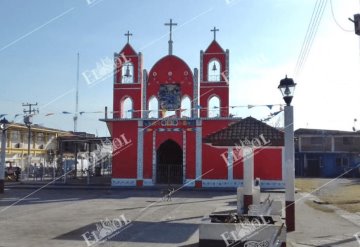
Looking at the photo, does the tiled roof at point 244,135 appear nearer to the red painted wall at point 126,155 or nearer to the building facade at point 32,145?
the red painted wall at point 126,155

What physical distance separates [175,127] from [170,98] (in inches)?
82.2

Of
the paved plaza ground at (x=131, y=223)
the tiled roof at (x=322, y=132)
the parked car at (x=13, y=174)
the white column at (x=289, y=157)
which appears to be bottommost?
the paved plaza ground at (x=131, y=223)

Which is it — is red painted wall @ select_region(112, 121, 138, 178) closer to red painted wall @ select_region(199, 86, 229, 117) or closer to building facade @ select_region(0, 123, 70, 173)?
red painted wall @ select_region(199, 86, 229, 117)

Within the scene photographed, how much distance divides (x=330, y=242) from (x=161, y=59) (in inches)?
950

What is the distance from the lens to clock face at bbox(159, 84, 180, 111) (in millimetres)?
32625

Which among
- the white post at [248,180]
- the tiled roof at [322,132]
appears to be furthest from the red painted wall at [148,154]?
the tiled roof at [322,132]

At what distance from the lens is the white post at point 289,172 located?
12.4 metres

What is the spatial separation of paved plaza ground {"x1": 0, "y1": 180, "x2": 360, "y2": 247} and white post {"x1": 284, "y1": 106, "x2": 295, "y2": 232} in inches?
17.4

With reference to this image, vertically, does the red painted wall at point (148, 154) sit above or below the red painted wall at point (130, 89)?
below

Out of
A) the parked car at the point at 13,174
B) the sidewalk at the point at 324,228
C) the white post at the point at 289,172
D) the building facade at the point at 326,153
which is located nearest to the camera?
the sidewalk at the point at 324,228

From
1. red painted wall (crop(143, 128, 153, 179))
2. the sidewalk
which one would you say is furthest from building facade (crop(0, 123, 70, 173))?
the sidewalk

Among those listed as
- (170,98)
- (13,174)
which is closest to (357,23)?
(170,98)

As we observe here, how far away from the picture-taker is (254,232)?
955 centimetres

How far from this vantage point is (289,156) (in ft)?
41.3
